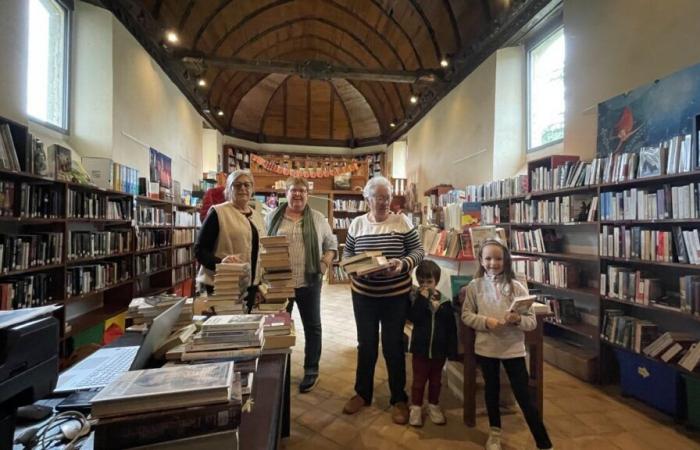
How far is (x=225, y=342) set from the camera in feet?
A: 3.54

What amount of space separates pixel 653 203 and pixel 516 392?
183 cm

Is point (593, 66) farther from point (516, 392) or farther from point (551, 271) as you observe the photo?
point (516, 392)

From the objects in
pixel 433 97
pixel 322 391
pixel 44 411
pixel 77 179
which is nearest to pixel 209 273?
pixel 44 411

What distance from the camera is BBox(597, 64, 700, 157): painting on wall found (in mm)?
2375

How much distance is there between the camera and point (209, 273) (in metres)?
1.98

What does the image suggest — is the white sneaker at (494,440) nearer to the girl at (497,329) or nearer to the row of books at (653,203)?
the girl at (497,329)

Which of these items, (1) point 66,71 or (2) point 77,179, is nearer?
(2) point 77,179

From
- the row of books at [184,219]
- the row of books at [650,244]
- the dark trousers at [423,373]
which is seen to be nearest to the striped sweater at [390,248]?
the dark trousers at [423,373]

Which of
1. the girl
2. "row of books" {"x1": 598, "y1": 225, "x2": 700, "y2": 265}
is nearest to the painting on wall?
"row of books" {"x1": 598, "y1": 225, "x2": 700, "y2": 265}

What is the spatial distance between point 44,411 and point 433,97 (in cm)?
681

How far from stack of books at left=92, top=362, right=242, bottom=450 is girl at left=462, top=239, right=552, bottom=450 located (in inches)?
62.7

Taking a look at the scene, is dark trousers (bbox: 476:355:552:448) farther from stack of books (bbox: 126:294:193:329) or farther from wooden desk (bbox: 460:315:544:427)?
stack of books (bbox: 126:294:193:329)

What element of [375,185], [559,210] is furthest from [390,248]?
[559,210]

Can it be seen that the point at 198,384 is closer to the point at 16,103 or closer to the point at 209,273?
the point at 209,273
